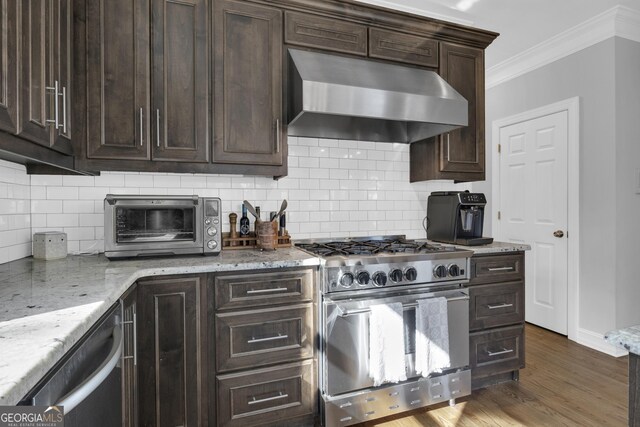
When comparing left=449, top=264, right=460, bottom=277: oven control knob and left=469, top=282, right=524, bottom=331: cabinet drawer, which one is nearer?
left=449, top=264, right=460, bottom=277: oven control knob

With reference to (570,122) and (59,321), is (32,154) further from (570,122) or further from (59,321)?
(570,122)

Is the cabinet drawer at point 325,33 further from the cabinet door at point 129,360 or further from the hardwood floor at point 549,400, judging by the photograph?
the hardwood floor at point 549,400

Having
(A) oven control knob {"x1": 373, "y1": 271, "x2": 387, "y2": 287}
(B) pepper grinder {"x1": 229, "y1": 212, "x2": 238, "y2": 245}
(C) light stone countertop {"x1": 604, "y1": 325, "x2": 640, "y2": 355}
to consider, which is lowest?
(A) oven control knob {"x1": 373, "y1": 271, "x2": 387, "y2": 287}

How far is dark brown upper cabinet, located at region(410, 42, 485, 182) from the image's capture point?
8.40 ft

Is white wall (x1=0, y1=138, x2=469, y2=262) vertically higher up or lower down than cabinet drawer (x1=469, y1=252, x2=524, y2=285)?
higher up

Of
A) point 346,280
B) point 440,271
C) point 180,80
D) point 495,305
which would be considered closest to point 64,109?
point 180,80

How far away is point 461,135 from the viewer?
2607mm

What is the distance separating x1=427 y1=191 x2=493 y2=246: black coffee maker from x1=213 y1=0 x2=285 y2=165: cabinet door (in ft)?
4.19

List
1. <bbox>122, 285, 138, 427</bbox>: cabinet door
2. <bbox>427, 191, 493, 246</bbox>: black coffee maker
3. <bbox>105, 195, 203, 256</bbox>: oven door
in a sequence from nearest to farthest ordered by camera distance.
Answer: <bbox>122, 285, 138, 427</bbox>: cabinet door < <bbox>105, 195, 203, 256</bbox>: oven door < <bbox>427, 191, 493, 246</bbox>: black coffee maker

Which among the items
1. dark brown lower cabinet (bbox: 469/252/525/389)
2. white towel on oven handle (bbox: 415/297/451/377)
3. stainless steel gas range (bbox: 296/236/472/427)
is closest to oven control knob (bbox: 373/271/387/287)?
stainless steel gas range (bbox: 296/236/472/427)

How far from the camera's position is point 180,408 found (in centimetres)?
166

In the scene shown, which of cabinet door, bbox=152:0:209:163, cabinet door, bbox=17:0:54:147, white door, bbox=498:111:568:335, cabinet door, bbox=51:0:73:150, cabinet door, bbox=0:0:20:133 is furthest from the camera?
white door, bbox=498:111:568:335

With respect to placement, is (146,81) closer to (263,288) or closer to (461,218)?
(263,288)

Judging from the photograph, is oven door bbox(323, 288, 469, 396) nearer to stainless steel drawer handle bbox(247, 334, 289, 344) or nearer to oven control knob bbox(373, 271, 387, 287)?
oven control knob bbox(373, 271, 387, 287)
